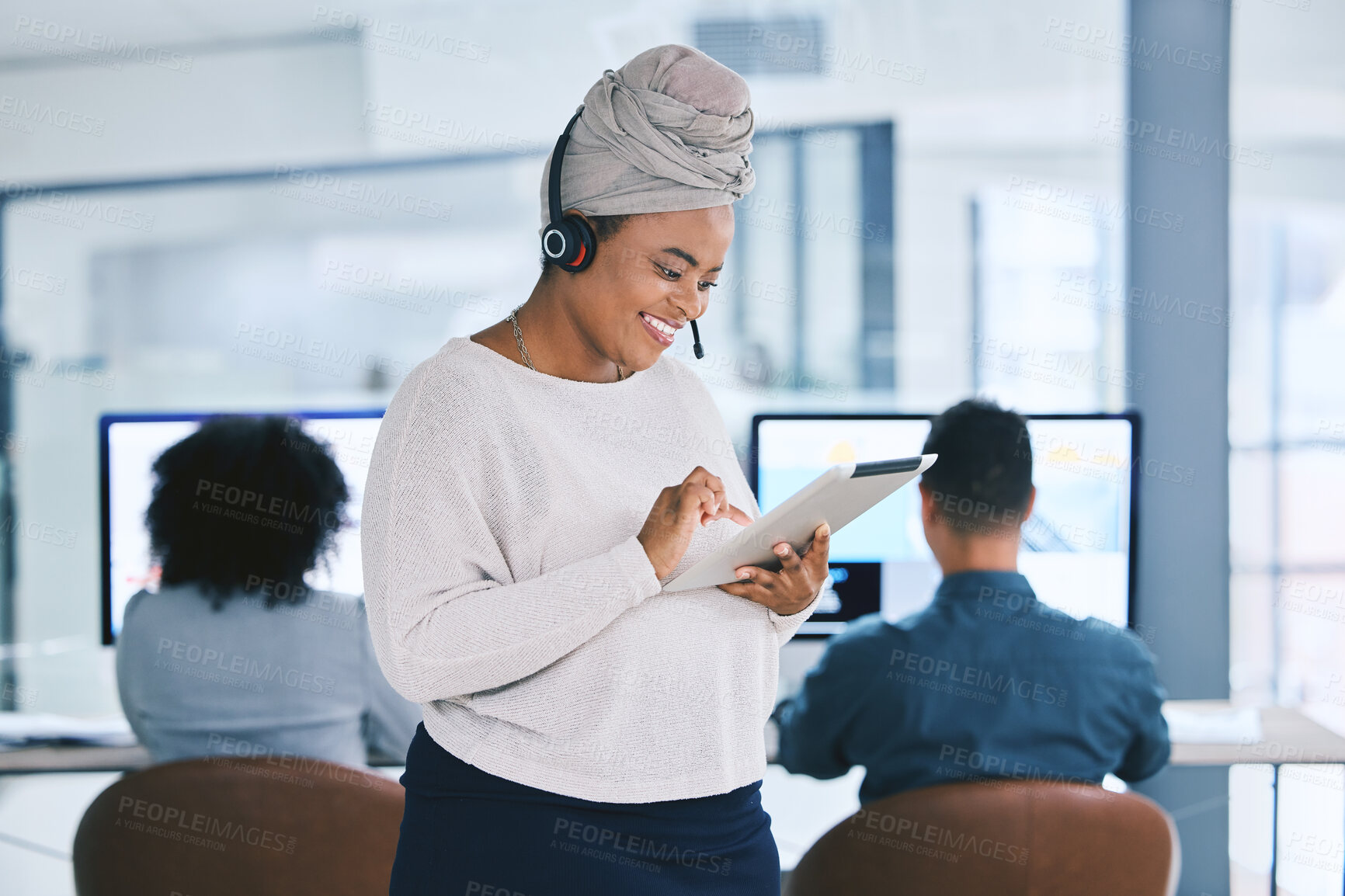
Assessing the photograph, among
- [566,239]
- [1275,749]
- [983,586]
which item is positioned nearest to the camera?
[566,239]

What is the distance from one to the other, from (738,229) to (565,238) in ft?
6.81

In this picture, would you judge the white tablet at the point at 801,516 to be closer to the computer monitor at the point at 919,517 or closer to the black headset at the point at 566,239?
the black headset at the point at 566,239

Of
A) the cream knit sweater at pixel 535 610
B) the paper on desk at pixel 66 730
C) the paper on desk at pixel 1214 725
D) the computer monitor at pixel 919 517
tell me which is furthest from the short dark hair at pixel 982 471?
the paper on desk at pixel 66 730

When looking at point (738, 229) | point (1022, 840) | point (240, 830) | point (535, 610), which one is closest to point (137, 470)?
point (240, 830)

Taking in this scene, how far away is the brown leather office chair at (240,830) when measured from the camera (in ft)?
3.51

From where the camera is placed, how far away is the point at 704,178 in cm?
94

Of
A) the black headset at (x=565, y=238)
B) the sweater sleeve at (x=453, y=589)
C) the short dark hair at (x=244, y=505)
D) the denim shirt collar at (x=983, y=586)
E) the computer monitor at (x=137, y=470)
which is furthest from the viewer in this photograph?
the computer monitor at (x=137, y=470)

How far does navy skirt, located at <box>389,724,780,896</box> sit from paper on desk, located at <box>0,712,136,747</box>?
106 centimetres

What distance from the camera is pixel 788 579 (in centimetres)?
97

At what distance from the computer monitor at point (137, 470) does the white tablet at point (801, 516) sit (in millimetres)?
1057

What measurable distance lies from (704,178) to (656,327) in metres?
0.15

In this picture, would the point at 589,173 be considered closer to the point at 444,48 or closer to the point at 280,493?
the point at 280,493

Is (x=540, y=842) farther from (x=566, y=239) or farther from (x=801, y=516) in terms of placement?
(x=566, y=239)

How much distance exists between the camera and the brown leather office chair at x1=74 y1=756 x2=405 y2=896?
1071mm
